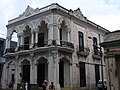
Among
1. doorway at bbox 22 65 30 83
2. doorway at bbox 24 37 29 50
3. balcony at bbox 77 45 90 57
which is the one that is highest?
doorway at bbox 24 37 29 50

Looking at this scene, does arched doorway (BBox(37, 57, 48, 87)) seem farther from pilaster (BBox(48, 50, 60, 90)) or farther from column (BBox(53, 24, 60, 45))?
column (BBox(53, 24, 60, 45))

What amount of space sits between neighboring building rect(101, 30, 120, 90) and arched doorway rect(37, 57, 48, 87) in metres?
9.08

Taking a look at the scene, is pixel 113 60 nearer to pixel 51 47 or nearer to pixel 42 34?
pixel 51 47

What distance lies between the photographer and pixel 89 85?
26422 mm

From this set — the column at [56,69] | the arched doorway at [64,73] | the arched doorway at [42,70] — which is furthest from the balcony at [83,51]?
the arched doorway at [42,70]

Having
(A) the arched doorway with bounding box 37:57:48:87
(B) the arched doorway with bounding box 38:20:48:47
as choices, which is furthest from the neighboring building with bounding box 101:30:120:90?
(B) the arched doorway with bounding box 38:20:48:47

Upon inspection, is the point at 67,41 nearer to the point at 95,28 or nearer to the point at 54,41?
the point at 54,41

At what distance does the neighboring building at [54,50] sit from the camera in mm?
22125

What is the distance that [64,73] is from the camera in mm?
23672

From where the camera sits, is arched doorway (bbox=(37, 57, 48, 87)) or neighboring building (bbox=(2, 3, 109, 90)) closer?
neighboring building (bbox=(2, 3, 109, 90))

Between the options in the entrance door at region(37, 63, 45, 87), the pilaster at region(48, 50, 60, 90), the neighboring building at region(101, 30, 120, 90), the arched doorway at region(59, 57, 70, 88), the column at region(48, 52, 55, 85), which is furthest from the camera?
the entrance door at region(37, 63, 45, 87)

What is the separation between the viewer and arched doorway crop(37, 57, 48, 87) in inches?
937

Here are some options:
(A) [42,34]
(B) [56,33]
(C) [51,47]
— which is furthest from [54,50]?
(A) [42,34]

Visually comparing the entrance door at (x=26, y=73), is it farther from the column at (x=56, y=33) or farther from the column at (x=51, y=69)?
the column at (x=56, y=33)
